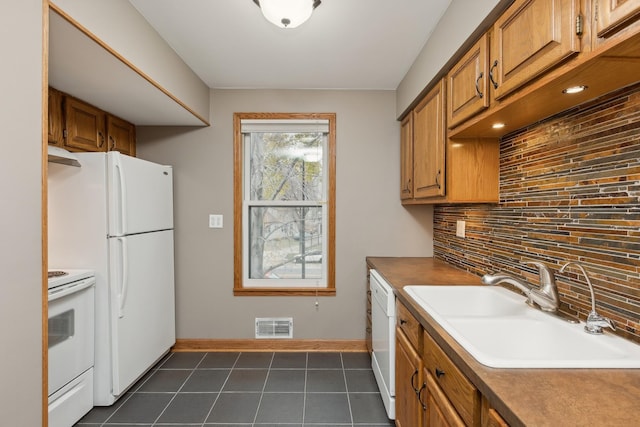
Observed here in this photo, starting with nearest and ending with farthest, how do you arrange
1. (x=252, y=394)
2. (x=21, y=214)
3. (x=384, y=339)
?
(x=21, y=214) → (x=384, y=339) → (x=252, y=394)

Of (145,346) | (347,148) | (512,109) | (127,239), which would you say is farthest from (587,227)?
(145,346)

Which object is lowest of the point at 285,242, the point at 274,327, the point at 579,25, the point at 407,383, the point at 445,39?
the point at 274,327

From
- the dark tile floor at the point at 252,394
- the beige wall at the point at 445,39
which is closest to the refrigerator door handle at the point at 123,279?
the dark tile floor at the point at 252,394

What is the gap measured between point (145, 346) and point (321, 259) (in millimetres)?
1575

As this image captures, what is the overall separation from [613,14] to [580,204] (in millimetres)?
744

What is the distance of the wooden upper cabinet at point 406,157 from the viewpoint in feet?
8.64

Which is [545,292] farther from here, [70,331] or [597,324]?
[70,331]

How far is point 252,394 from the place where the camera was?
2.30m

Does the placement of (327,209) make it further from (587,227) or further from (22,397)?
(22,397)

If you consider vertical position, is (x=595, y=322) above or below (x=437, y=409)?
above

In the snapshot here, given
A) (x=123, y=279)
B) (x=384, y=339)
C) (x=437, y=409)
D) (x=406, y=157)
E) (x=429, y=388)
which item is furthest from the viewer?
(x=406, y=157)

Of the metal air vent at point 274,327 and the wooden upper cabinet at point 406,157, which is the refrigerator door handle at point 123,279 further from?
the wooden upper cabinet at point 406,157

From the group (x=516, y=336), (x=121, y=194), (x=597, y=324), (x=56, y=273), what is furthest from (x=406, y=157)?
(x=56, y=273)

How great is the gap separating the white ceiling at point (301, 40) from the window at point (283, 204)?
40cm
